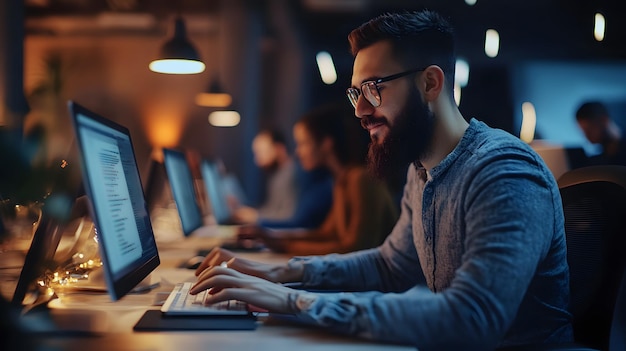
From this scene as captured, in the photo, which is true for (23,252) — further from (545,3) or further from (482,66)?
(482,66)

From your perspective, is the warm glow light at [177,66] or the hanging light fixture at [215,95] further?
the hanging light fixture at [215,95]

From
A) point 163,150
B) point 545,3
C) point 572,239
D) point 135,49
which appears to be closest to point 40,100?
point 572,239

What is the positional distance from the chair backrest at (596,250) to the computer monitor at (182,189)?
160cm

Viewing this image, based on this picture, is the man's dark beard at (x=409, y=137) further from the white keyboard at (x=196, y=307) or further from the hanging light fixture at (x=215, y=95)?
the hanging light fixture at (x=215, y=95)

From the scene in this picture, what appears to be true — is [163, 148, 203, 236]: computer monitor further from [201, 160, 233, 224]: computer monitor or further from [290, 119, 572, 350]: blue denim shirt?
[290, 119, 572, 350]: blue denim shirt

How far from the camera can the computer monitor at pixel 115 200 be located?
3.99 feet

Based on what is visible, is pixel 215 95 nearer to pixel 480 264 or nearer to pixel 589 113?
pixel 589 113

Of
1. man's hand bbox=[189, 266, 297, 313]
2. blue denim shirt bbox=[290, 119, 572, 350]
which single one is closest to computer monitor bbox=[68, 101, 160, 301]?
man's hand bbox=[189, 266, 297, 313]

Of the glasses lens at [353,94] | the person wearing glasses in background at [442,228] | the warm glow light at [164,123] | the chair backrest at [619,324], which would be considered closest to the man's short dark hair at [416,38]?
the person wearing glasses in background at [442,228]

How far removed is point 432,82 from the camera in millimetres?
1515

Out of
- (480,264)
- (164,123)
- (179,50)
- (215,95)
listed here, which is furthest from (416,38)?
(164,123)

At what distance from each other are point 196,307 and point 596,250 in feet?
3.00

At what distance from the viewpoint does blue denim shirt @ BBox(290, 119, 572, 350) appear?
116cm

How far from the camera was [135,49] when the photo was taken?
8.68 metres
